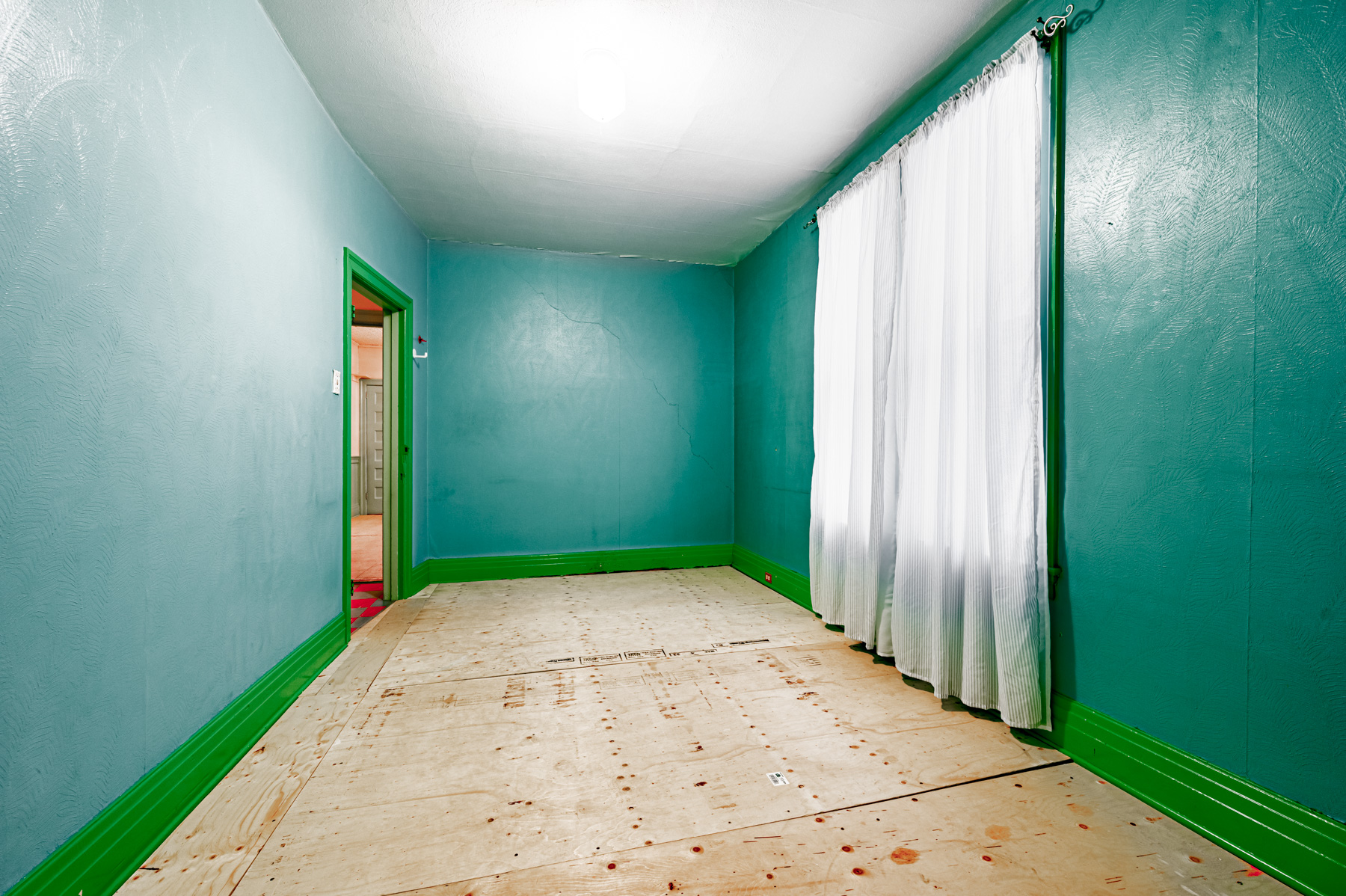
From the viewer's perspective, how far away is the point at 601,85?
82.7 inches

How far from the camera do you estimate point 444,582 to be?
4203mm

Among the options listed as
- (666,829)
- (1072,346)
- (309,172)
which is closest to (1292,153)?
(1072,346)

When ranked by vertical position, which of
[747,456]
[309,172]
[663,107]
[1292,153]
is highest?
[663,107]

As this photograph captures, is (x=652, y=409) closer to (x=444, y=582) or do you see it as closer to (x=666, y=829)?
(x=444, y=582)

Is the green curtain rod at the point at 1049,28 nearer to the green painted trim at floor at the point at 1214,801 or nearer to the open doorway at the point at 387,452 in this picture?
the green painted trim at floor at the point at 1214,801

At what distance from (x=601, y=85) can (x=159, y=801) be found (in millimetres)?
2724

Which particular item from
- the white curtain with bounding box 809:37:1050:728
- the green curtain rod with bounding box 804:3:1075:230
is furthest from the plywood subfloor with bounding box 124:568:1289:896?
the green curtain rod with bounding box 804:3:1075:230

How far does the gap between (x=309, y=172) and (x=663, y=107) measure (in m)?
1.64

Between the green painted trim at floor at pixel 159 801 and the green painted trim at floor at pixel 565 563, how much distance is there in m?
1.95

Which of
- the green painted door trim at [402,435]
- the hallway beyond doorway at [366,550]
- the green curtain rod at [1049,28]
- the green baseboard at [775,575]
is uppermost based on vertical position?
the green curtain rod at [1049,28]

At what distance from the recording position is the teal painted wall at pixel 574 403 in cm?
431

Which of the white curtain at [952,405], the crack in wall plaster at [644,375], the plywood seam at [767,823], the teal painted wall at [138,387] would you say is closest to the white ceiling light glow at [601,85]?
the teal painted wall at [138,387]

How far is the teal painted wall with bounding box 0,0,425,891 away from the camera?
1.10m

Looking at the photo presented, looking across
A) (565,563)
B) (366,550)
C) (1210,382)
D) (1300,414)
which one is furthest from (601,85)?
(366,550)
